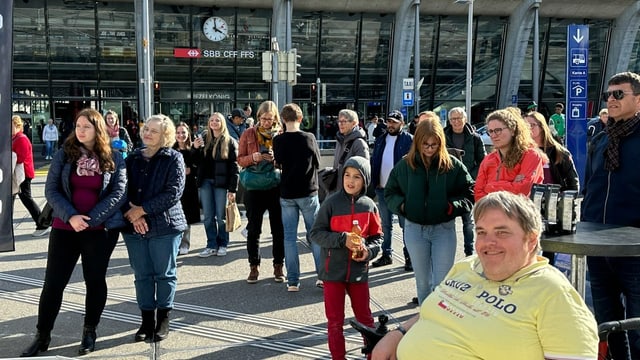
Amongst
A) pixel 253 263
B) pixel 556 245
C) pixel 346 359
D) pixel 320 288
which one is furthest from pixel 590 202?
pixel 253 263

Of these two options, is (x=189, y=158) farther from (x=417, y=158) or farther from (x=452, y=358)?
(x=452, y=358)

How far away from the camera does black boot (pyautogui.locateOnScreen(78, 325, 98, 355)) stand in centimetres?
466

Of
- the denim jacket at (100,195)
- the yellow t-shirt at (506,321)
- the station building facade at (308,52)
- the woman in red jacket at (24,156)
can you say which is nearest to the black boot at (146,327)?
the denim jacket at (100,195)

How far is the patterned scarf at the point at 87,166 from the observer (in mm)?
4730

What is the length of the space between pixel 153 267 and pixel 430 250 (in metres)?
2.34

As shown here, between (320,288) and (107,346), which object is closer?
(107,346)

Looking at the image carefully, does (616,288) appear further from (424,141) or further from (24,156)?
(24,156)

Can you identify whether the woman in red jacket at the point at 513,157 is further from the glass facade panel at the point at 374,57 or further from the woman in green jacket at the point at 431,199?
the glass facade panel at the point at 374,57

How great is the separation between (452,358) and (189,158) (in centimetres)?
616

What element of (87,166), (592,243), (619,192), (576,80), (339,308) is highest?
(576,80)

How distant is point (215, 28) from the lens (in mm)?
29797

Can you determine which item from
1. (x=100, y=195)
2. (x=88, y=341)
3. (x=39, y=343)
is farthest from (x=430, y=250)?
(x=39, y=343)

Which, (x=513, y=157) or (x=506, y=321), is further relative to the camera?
(x=513, y=157)

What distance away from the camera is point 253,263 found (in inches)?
263
